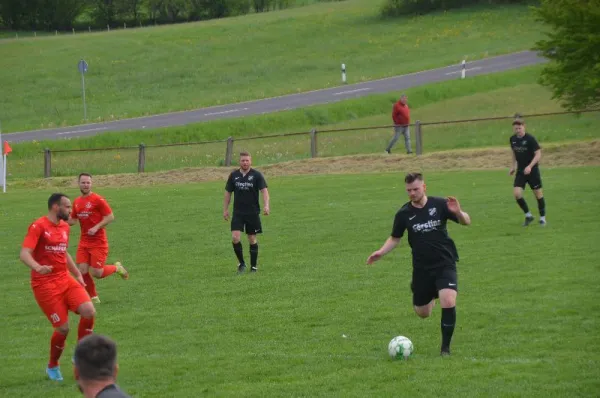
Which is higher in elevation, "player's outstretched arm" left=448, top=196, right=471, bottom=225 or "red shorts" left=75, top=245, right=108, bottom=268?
"player's outstretched arm" left=448, top=196, right=471, bottom=225

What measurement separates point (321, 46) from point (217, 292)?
64.5 metres

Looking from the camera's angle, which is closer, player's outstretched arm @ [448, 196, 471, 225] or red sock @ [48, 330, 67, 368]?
player's outstretched arm @ [448, 196, 471, 225]

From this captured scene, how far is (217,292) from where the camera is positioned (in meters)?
16.5

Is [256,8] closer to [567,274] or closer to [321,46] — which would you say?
[321,46]

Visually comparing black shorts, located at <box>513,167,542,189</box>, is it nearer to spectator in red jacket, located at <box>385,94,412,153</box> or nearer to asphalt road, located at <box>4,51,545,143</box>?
spectator in red jacket, located at <box>385,94,412,153</box>

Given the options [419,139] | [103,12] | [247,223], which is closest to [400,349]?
[247,223]

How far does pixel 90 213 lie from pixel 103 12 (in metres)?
86.5

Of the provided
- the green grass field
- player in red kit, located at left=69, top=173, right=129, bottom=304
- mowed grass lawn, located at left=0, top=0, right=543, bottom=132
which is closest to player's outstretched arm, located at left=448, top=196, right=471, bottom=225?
player in red kit, located at left=69, top=173, right=129, bottom=304

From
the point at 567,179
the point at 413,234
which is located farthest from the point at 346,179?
the point at 413,234

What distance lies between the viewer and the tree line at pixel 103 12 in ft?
312

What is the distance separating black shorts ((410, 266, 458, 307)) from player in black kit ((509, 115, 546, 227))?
933cm

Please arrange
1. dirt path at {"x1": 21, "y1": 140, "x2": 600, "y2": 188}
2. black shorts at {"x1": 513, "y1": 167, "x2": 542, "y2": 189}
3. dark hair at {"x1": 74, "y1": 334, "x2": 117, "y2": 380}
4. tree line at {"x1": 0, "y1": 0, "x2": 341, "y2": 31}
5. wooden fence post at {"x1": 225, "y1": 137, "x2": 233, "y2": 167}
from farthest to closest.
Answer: tree line at {"x1": 0, "y1": 0, "x2": 341, "y2": 31} → wooden fence post at {"x1": 225, "y1": 137, "x2": 233, "y2": 167} → dirt path at {"x1": 21, "y1": 140, "x2": 600, "y2": 188} → black shorts at {"x1": 513, "y1": 167, "x2": 542, "y2": 189} → dark hair at {"x1": 74, "y1": 334, "x2": 117, "y2": 380}

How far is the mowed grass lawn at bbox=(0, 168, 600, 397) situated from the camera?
10.8m

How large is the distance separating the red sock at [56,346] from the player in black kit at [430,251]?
144 inches
